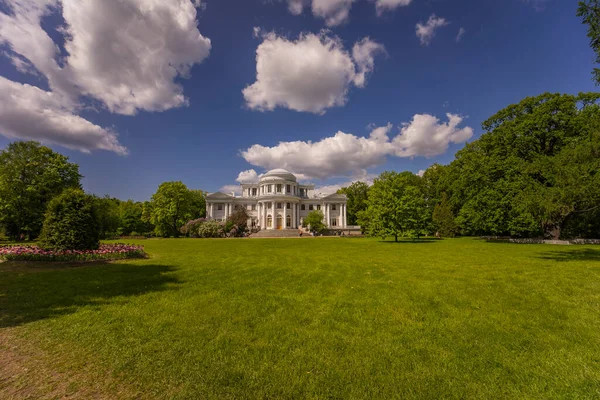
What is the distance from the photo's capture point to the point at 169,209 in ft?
142

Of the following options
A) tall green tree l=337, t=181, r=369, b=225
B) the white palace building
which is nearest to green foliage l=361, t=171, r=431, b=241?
the white palace building

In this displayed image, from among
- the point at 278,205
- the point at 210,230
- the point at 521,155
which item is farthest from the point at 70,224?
the point at 278,205

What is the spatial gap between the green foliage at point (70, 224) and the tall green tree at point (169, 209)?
101ft

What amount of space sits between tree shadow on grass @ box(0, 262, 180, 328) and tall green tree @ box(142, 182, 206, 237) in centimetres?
3320

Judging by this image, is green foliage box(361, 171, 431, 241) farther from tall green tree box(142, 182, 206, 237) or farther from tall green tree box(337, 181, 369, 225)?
tall green tree box(142, 182, 206, 237)

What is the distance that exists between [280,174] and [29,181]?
41968mm

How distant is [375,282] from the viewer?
8305 millimetres

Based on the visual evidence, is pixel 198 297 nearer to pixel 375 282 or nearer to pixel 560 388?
pixel 375 282

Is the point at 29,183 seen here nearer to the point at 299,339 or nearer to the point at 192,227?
the point at 192,227

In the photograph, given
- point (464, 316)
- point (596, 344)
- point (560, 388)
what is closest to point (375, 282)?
point (464, 316)

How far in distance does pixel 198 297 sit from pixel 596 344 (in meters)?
7.79

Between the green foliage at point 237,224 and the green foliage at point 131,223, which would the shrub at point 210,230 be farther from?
the green foliage at point 131,223

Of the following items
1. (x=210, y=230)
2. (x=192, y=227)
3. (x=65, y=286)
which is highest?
(x=192, y=227)

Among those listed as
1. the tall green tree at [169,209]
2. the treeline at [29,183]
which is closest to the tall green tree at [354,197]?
the tall green tree at [169,209]
